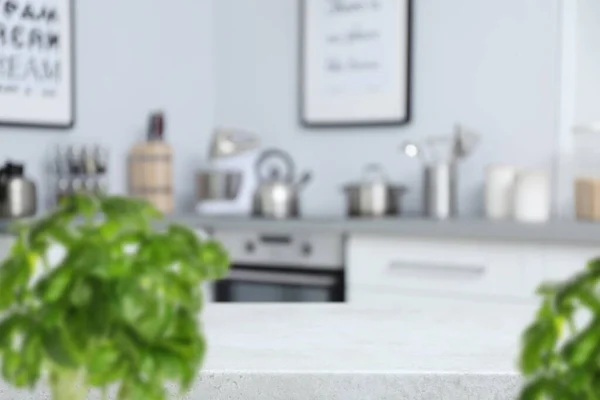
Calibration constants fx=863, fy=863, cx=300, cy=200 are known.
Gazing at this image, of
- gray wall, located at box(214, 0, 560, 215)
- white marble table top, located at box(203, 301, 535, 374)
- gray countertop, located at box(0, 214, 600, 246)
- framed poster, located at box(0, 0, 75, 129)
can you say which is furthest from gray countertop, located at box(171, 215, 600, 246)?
white marble table top, located at box(203, 301, 535, 374)

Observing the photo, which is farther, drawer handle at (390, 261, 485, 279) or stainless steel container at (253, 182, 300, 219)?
stainless steel container at (253, 182, 300, 219)

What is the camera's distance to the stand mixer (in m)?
3.37

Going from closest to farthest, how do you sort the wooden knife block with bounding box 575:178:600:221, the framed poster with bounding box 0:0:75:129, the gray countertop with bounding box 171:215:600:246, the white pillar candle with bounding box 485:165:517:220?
the gray countertop with bounding box 171:215:600:246 → the wooden knife block with bounding box 575:178:600:221 → the white pillar candle with bounding box 485:165:517:220 → the framed poster with bounding box 0:0:75:129

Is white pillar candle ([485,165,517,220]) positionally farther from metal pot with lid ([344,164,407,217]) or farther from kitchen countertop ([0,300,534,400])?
kitchen countertop ([0,300,534,400])

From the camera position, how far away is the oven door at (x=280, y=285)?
9.82 ft

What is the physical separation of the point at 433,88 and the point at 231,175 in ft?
2.81

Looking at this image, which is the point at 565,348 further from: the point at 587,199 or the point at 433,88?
the point at 433,88

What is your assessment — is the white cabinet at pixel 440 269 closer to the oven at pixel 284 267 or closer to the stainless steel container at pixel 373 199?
the oven at pixel 284 267

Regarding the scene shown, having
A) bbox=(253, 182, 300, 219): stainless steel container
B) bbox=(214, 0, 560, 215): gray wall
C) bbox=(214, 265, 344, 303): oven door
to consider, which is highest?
bbox=(214, 0, 560, 215): gray wall

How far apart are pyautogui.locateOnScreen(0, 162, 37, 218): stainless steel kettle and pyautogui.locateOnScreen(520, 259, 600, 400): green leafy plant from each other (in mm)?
2721

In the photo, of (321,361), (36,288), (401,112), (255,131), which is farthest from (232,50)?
(36,288)

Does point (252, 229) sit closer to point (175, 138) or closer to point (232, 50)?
point (175, 138)

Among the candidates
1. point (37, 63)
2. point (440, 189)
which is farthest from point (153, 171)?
point (440, 189)

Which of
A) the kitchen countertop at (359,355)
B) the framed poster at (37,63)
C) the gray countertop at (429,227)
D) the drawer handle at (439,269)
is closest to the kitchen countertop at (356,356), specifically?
the kitchen countertop at (359,355)
